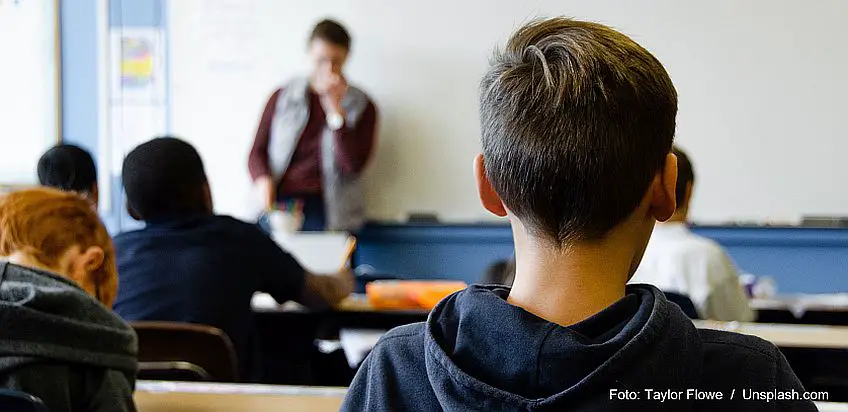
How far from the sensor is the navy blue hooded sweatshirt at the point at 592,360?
78 cm

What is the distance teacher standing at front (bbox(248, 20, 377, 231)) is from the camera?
4.79 m

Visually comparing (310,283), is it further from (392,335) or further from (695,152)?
(695,152)

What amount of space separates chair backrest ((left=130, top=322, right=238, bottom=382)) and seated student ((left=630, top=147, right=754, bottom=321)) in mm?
1126

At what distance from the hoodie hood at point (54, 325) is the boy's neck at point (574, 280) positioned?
732mm

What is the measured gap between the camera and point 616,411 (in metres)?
0.80

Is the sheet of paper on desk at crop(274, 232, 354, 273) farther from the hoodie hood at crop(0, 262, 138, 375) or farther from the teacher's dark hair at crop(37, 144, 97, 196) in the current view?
the hoodie hood at crop(0, 262, 138, 375)

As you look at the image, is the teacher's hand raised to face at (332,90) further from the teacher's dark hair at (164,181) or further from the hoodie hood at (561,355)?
the hoodie hood at (561,355)

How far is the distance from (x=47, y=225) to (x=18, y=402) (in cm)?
42

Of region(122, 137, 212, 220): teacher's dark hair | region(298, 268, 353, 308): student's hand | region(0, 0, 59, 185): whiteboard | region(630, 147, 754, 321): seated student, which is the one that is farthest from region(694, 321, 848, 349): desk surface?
region(0, 0, 59, 185): whiteboard

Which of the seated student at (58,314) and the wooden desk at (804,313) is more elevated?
the seated student at (58,314)

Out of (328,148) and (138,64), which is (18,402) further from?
(138,64)

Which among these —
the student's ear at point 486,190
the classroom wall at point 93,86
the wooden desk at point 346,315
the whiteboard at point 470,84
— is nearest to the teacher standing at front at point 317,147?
the whiteboard at point 470,84

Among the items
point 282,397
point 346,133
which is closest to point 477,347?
point 282,397

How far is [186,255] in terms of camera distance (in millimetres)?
2238
